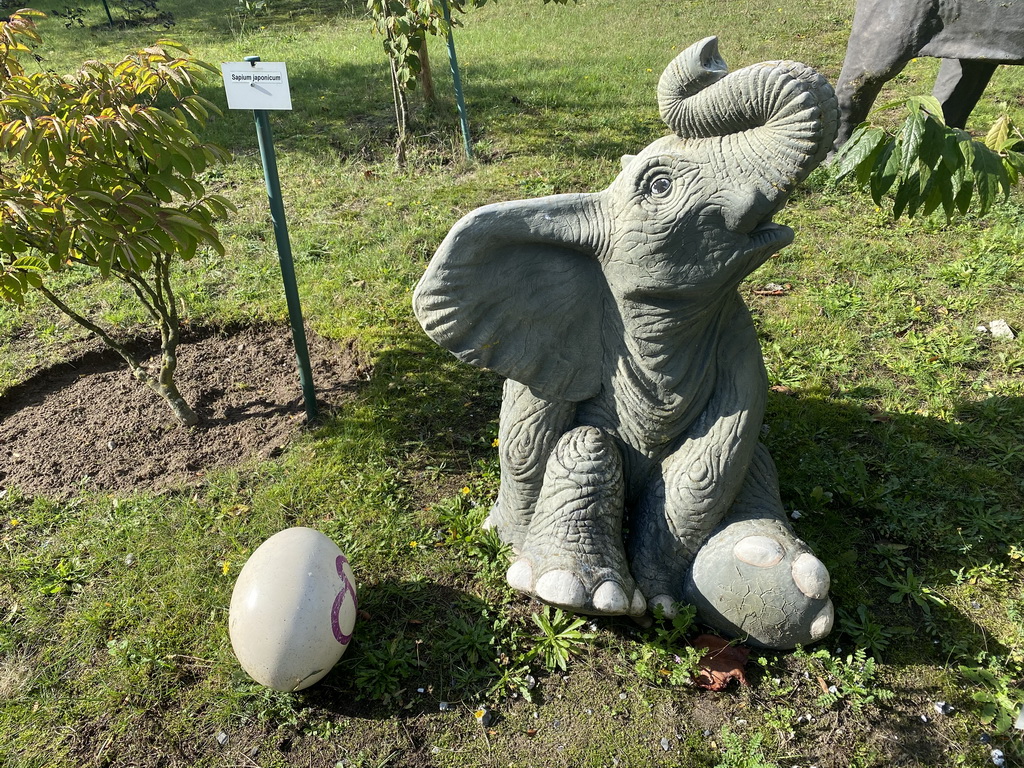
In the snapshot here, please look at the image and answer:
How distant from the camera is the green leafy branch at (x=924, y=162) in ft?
7.62

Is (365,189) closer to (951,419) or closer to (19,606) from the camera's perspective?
(19,606)

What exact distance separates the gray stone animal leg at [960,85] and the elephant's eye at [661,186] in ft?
16.0

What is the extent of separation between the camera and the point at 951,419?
13.2 ft

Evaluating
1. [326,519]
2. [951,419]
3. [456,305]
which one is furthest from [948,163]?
[326,519]

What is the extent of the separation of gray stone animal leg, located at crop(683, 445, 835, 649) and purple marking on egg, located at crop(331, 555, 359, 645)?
1248 mm

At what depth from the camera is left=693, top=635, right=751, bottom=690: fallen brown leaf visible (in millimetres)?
2709

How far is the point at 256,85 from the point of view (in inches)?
126

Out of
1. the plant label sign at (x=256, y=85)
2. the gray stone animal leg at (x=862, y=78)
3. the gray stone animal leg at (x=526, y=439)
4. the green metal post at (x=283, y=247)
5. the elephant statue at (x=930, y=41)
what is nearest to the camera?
the gray stone animal leg at (x=526, y=439)

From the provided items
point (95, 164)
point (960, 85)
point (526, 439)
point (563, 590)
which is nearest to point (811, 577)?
point (563, 590)

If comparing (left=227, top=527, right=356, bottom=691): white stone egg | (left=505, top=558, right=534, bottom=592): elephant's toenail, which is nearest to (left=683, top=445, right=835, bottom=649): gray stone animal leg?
(left=505, top=558, right=534, bottom=592): elephant's toenail

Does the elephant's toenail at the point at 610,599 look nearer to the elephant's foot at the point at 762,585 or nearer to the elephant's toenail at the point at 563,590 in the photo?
the elephant's toenail at the point at 563,590

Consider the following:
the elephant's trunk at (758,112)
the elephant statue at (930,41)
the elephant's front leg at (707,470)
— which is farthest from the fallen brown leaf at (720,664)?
the elephant statue at (930,41)

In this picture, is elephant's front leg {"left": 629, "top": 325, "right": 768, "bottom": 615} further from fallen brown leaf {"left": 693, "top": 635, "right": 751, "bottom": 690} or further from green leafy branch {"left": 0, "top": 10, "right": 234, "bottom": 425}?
green leafy branch {"left": 0, "top": 10, "right": 234, "bottom": 425}

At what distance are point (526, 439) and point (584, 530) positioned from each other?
401mm
